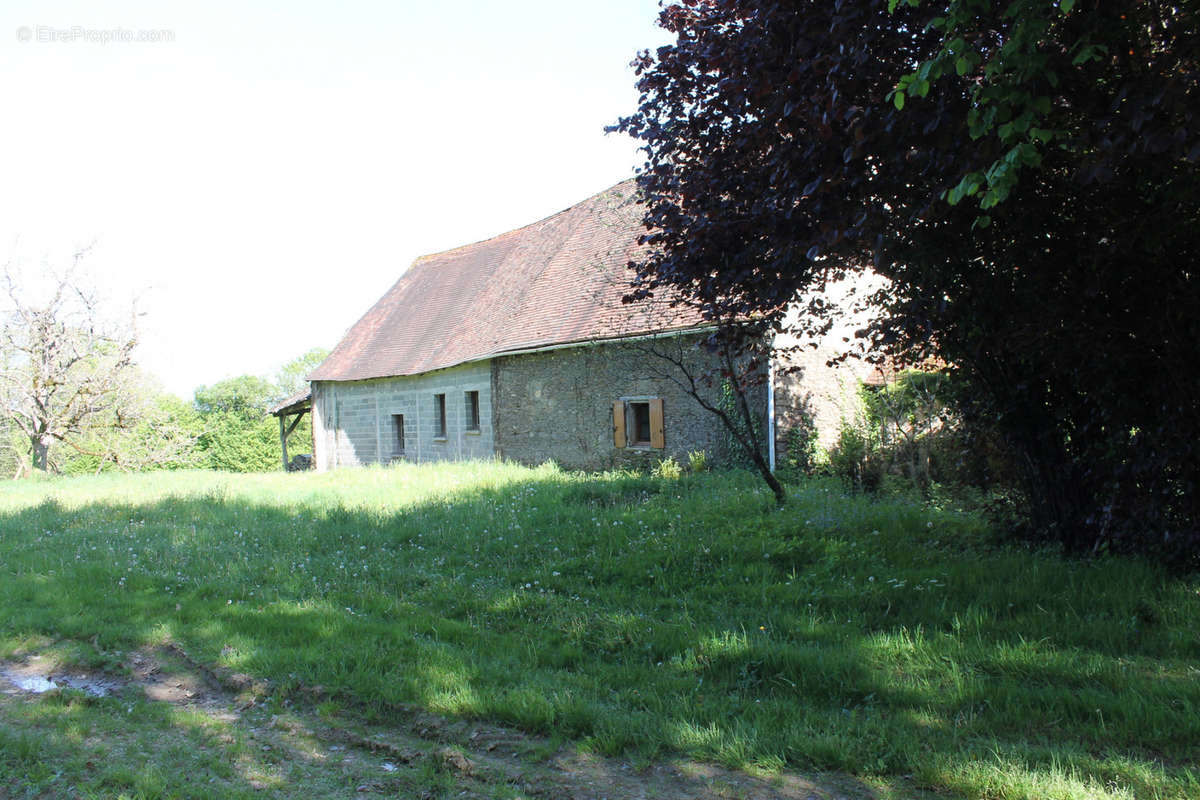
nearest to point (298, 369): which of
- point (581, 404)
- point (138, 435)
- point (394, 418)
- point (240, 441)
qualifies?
point (240, 441)

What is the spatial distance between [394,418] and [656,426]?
1224 cm

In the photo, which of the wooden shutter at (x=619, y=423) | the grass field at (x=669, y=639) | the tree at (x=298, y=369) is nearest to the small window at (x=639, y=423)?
the wooden shutter at (x=619, y=423)

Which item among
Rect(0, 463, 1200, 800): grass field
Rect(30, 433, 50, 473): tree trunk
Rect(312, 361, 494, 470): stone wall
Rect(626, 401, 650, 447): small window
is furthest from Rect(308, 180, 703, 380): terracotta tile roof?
Rect(30, 433, 50, 473): tree trunk

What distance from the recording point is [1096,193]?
5.53 metres

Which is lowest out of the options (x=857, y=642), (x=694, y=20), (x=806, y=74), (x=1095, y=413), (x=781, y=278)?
(x=857, y=642)

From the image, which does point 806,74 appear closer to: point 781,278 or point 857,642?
point 781,278

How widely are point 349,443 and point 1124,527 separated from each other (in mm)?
24687

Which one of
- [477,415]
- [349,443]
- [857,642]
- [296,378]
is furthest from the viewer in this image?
[296,378]

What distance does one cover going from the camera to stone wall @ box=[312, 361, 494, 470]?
20562 mm

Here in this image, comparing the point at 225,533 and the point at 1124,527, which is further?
the point at 225,533

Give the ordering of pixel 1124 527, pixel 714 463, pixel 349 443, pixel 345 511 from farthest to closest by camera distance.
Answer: pixel 349 443 < pixel 714 463 < pixel 345 511 < pixel 1124 527

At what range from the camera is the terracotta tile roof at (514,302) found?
16.7 meters

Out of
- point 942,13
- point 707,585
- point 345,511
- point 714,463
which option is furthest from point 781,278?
point 714,463

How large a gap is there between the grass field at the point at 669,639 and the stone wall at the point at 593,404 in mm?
5177
